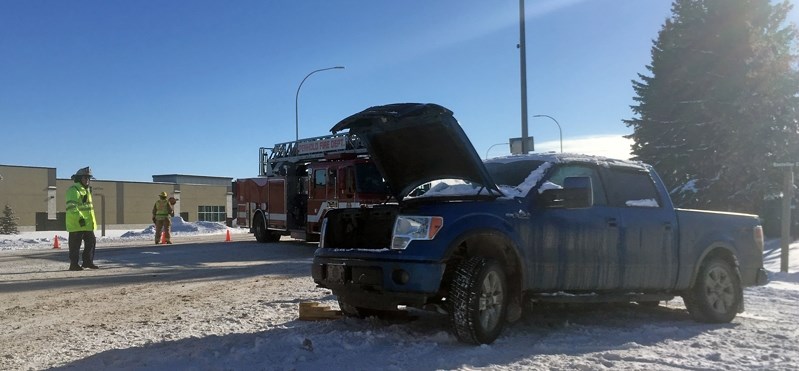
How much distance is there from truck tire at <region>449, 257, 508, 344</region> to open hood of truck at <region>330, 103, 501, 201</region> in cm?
81

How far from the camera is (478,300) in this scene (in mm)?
5156

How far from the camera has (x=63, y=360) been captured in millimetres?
5000

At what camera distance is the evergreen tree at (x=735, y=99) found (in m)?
26.1

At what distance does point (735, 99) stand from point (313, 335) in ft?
84.5

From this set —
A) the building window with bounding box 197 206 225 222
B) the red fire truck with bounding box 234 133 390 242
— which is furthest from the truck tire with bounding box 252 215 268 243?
the building window with bounding box 197 206 225 222

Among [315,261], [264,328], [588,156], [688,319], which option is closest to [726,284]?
[688,319]

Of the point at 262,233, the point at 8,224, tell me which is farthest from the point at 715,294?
the point at 8,224

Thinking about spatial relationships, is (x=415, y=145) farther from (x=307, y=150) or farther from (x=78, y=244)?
(x=307, y=150)

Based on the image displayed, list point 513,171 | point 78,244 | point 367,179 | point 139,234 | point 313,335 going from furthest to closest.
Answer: point 139,234 < point 367,179 < point 78,244 < point 513,171 < point 313,335

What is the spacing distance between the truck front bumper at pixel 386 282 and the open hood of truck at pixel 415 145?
1087 millimetres

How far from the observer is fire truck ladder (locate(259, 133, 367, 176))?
17.2 m

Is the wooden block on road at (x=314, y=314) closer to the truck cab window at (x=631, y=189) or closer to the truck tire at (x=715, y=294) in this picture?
the truck cab window at (x=631, y=189)

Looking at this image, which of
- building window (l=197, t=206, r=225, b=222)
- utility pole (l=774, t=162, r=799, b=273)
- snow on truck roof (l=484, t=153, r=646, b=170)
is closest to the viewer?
snow on truck roof (l=484, t=153, r=646, b=170)

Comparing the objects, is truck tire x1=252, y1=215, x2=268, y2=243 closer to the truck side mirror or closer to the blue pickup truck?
the blue pickup truck
